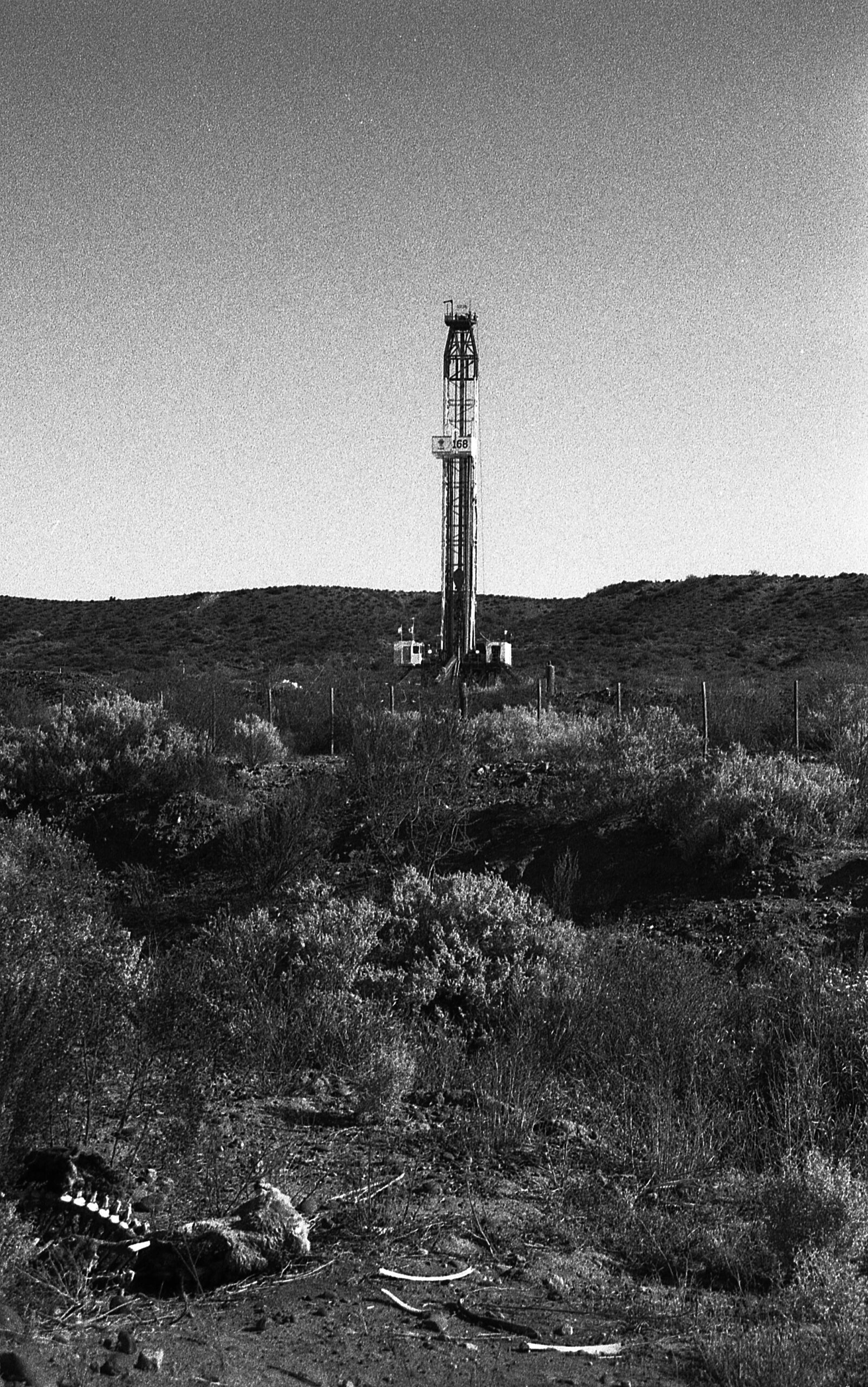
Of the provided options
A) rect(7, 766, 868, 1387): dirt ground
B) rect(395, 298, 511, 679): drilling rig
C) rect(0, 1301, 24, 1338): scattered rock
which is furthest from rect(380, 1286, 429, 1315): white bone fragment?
rect(395, 298, 511, 679): drilling rig

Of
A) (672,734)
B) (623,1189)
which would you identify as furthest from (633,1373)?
(672,734)

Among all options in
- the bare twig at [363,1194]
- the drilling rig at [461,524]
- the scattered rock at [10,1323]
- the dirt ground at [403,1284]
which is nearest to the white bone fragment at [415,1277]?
the dirt ground at [403,1284]

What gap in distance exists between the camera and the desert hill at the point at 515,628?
1923 inches

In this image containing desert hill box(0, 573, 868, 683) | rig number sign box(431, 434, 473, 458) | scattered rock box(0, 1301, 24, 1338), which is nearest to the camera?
scattered rock box(0, 1301, 24, 1338)

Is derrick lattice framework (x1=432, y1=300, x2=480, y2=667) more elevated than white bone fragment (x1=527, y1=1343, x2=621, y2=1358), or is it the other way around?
derrick lattice framework (x1=432, y1=300, x2=480, y2=667)

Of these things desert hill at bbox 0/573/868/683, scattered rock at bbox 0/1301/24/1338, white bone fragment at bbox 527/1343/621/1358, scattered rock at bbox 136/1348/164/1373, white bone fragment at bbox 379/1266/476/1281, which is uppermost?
desert hill at bbox 0/573/868/683

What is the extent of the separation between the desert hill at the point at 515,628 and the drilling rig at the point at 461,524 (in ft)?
12.6

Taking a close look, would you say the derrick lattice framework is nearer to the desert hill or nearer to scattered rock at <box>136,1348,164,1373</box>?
the desert hill

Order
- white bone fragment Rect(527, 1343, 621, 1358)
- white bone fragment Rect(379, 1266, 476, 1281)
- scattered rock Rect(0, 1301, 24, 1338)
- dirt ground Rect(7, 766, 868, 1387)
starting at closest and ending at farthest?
scattered rock Rect(0, 1301, 24, 1338)
dirt ground Rect(7, 766, 868, 1387)
white bone fragment Rect(527, 1343, 621, 1358)
white bone fragment Rect(379, 1266, 476, 1281)

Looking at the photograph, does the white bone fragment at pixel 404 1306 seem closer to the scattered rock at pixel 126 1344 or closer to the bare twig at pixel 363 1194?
the bare twig at pixel 363 1194

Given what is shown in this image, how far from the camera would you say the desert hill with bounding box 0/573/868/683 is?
Result: 160 feet

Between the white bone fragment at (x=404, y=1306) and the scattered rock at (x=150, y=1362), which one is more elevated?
the scattered rock at (x=150, y=1362)

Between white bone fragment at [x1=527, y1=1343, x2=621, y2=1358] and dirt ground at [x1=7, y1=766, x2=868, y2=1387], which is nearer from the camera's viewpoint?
dirt ground at [x1=7, y1=766, x2=868, y2=1387]

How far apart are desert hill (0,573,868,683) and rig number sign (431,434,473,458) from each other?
789 cm
